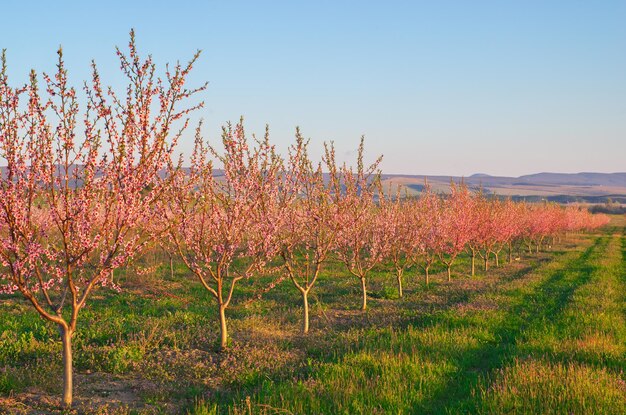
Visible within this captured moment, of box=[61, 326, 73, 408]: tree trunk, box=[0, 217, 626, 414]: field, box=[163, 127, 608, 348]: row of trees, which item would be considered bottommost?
box=[0, 217, 626, 414]: field

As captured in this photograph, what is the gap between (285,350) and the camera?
422 inches

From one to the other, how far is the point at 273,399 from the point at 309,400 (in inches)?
21.8

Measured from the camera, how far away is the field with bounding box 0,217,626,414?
7.33m

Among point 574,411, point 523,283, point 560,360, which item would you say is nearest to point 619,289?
point 523,283

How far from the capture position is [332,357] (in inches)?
394

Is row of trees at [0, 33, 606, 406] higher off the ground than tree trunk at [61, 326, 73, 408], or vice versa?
row of trees at [0, 33, 606, 406]

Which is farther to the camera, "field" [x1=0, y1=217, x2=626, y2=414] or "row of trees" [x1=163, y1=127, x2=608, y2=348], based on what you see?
"row of trees" [x1=163, y1=127, x2=608, y2=348]

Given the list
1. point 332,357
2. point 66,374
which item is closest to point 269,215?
point 332,357

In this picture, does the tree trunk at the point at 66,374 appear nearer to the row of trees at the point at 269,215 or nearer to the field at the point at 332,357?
the field at the point at 332,357

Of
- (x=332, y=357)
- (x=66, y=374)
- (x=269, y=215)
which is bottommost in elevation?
(x=332, y=357)

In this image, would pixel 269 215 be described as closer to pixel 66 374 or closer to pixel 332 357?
pixel 332 357

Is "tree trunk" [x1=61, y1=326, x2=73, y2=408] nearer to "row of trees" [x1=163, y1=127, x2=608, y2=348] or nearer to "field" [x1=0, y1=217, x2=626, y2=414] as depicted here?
"field" [x1=0, y1=217, x2=626, y2=414]

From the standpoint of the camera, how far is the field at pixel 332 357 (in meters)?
7.33

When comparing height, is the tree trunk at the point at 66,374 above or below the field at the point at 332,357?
above
